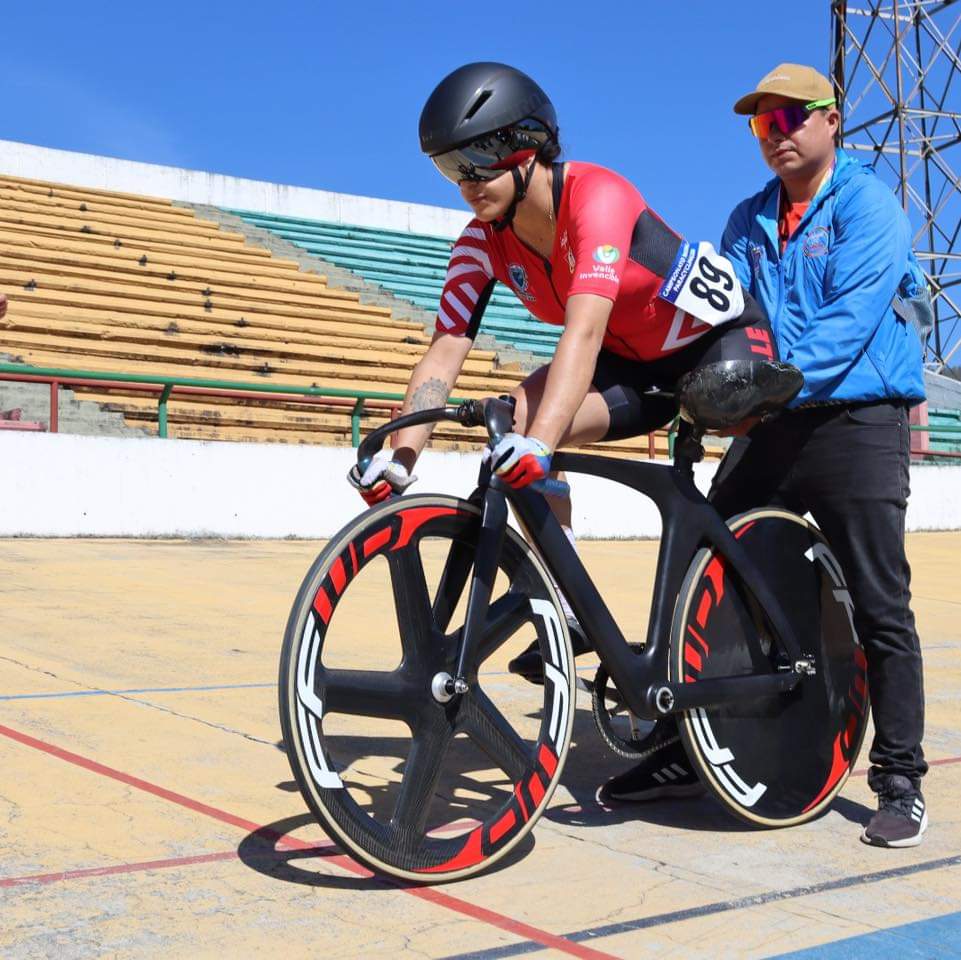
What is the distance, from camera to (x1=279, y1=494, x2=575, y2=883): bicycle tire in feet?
8.82

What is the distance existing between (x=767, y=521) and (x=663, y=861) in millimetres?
1039

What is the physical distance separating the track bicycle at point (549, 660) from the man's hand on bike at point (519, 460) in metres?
0.08

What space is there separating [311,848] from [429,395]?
1.24 metres

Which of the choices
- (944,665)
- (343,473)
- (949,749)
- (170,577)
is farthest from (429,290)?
(949,749)

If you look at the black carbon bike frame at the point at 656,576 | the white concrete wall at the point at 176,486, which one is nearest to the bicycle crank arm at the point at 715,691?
the black carbon bike frame at the point at 656,576

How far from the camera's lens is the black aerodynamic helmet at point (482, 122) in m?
3.11

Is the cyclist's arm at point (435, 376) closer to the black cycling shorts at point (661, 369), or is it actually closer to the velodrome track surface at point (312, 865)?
the black cycling shorts at point (661, 369)

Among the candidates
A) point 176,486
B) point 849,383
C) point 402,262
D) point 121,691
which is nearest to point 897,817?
point 849,383

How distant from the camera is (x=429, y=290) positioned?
23.5 metres

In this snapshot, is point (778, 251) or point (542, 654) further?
point (778, 251)

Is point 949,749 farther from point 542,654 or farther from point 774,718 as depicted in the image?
point 542,654

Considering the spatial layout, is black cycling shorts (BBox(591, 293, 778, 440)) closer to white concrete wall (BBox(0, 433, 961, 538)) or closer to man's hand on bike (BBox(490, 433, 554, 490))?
man's hand on bike (BBox(490, 433, 554, 490))

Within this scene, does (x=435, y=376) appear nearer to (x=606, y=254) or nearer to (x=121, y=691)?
(x=606, y=254)

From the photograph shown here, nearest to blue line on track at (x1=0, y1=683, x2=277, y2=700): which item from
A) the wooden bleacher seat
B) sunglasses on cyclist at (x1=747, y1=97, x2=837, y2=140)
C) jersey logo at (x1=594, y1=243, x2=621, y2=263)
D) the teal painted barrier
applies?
jersey logo at (x1=594, y1=243, x2=621, y2=263)
